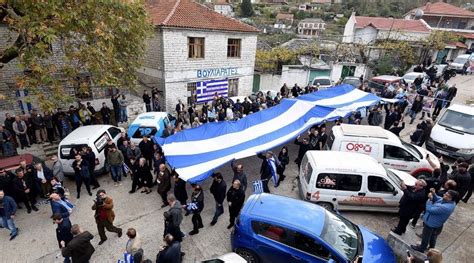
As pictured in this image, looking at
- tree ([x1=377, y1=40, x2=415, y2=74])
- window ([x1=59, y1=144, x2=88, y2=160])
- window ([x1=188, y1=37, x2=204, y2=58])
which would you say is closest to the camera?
window ([x1=59, y1=144, x2=88, y2=160])

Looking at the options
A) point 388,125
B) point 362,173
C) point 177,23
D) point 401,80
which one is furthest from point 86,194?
point 401,80

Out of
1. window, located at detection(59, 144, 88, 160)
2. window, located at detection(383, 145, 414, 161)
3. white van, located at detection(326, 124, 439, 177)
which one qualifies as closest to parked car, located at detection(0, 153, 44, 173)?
window, located at detection(59, 144, 88, 160)

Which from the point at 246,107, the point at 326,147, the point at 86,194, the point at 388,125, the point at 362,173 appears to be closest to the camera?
the point at 362,173

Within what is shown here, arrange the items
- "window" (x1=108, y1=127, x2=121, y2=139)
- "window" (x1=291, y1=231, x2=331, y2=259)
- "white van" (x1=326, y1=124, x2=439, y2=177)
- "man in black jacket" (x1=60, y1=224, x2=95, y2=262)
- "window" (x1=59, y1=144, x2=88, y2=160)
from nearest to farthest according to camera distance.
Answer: "window" (x1=291, y1=231, x2=331, y2=259) → "man in black jacket" (x1=60, y1=224, x2=95, y2=262) → "white van" (x1=326, y1=124, x2=439, y2=177) → "window" (x1=59, y1=144, x2=88, y2=160) → "window" (x1=108, y1=127, x2=121, y2=139)

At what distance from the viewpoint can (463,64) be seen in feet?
92.5

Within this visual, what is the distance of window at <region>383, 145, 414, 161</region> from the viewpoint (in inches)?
382

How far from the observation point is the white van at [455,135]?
1111cm

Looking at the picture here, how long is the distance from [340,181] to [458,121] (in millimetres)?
8071

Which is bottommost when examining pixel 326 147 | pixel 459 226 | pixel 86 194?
pixel 86 194

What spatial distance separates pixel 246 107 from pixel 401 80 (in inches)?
530

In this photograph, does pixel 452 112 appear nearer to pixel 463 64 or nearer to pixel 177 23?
pixel 177 23

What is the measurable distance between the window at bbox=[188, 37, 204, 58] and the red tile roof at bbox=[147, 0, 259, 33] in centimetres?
82

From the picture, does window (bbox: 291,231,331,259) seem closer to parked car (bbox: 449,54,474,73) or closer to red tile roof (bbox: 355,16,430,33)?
parked car (bbox: 449,54,474,73)

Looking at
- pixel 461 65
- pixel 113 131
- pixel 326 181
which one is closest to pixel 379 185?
pixel 326 181
